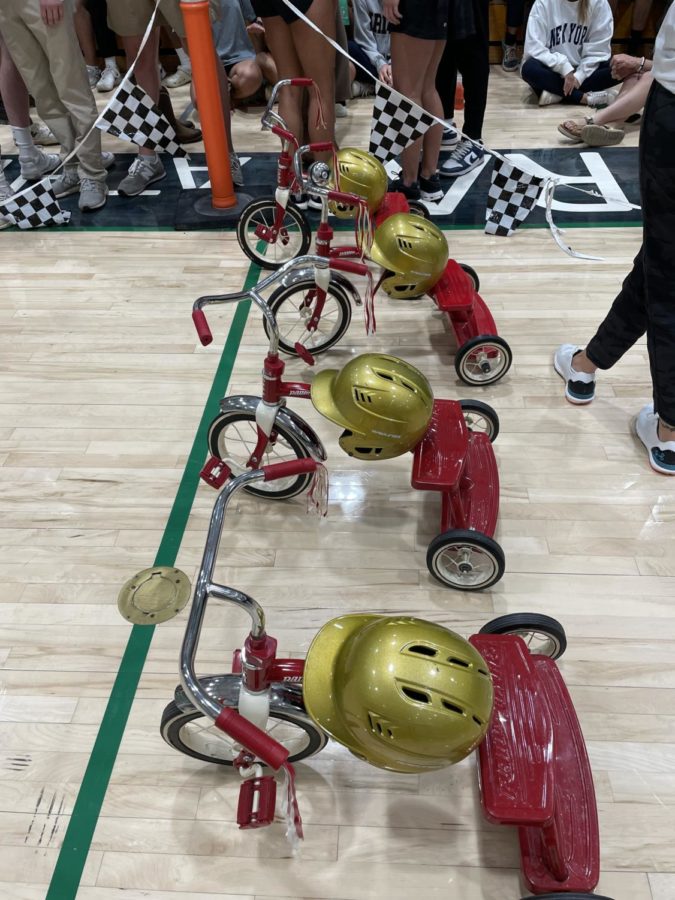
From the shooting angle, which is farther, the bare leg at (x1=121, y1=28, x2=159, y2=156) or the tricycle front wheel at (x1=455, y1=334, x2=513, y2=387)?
the bare leg at (x1=121, y1=28, x2=159, y2=156)

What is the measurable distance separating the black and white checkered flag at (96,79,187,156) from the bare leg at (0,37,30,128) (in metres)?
0.63

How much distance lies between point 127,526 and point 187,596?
→ 345 millimetres

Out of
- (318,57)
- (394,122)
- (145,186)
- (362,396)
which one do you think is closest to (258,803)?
(362,396)

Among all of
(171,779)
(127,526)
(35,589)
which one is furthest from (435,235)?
(171,779)

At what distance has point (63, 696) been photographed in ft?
5.59

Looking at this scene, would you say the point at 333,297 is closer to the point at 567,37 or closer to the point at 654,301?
the point at 654,301

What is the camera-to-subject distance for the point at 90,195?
3.74m

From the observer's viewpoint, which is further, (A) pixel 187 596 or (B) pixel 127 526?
(B) pixel 127 526

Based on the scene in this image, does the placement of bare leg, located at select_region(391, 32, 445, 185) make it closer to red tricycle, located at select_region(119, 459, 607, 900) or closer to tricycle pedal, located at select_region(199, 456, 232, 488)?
tricycle pedal, located at select_region(199, 456, 232, 488)

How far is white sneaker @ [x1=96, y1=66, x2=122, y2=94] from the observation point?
5387 mm

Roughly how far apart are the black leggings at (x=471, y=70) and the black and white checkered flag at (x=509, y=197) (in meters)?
0.66

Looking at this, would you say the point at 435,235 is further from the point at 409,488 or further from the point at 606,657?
the point at 606,657

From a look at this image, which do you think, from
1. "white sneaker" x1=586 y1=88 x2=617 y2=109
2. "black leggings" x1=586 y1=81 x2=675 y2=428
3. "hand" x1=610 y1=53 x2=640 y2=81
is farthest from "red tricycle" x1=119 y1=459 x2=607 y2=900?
"white sneaker" x1=586 y1=88 x2=617 y2=109

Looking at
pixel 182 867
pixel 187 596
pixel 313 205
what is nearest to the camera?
pixel 182 867
